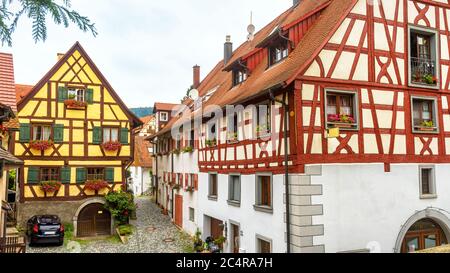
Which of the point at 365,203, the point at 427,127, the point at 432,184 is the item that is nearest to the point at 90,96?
the point at 365,203

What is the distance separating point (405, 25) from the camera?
538 inches

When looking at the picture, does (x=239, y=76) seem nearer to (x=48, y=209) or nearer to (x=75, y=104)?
(x=75, y=104)

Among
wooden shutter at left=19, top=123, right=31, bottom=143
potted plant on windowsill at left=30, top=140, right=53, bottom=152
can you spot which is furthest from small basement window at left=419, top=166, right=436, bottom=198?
wooden shutter at left=19, top=123, right=31, bottom=143

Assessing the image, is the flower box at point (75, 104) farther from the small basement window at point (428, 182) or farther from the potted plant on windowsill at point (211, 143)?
the small basement window at point (428, 182)

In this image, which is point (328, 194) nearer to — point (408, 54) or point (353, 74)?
point (353, 74)

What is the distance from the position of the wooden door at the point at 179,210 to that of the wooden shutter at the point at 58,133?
8256 millimetres

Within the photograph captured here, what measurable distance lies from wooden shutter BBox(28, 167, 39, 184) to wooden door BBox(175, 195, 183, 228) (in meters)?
8.72

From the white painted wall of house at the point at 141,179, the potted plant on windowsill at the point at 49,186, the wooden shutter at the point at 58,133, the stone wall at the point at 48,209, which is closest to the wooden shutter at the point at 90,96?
the wooden shutter at the point at 58,133

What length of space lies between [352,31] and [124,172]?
56.1 ft

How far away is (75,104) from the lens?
931 inches

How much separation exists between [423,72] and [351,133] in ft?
13.8

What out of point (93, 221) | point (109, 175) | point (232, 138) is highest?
point (232, 138)
